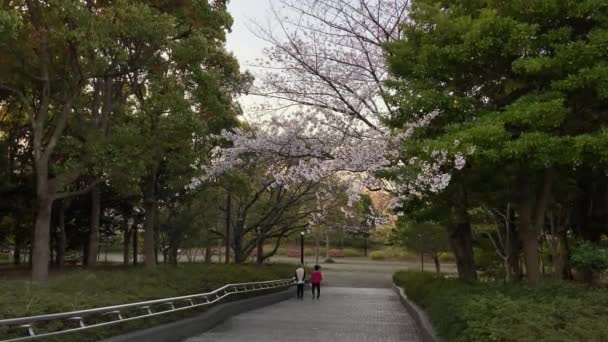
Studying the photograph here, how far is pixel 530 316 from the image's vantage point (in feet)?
21.2

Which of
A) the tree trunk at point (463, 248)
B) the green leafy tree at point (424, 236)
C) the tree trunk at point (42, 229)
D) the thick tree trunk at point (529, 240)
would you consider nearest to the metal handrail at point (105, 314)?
the tree trunk at point (42, 229)

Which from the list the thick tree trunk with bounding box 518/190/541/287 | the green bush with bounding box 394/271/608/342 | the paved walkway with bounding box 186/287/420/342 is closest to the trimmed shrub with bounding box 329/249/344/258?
the paved walkway with bounding box 186/287/420/342

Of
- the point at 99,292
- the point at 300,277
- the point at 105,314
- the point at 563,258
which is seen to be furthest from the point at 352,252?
the point at 105,314

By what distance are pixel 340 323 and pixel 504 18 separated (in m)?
7.34

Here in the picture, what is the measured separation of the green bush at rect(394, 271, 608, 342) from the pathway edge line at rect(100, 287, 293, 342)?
4.30m

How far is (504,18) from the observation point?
891 centimetres

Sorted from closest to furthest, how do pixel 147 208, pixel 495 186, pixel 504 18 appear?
pixel 504 18 < pixel 495 186 < pixel 147 208

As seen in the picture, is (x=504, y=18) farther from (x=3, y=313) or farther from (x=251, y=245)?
(x=251, y=245)

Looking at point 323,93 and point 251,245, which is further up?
point 323,93

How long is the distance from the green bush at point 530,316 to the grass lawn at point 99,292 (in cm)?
478

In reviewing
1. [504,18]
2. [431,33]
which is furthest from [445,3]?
[504,18]

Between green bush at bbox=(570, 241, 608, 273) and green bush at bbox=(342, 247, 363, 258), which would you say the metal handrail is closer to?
green bush at bbox=(570, 241, 608, 273)

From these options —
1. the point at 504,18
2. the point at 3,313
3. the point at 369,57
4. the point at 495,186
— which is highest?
the point at 369,57

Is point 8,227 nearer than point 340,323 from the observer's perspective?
No
